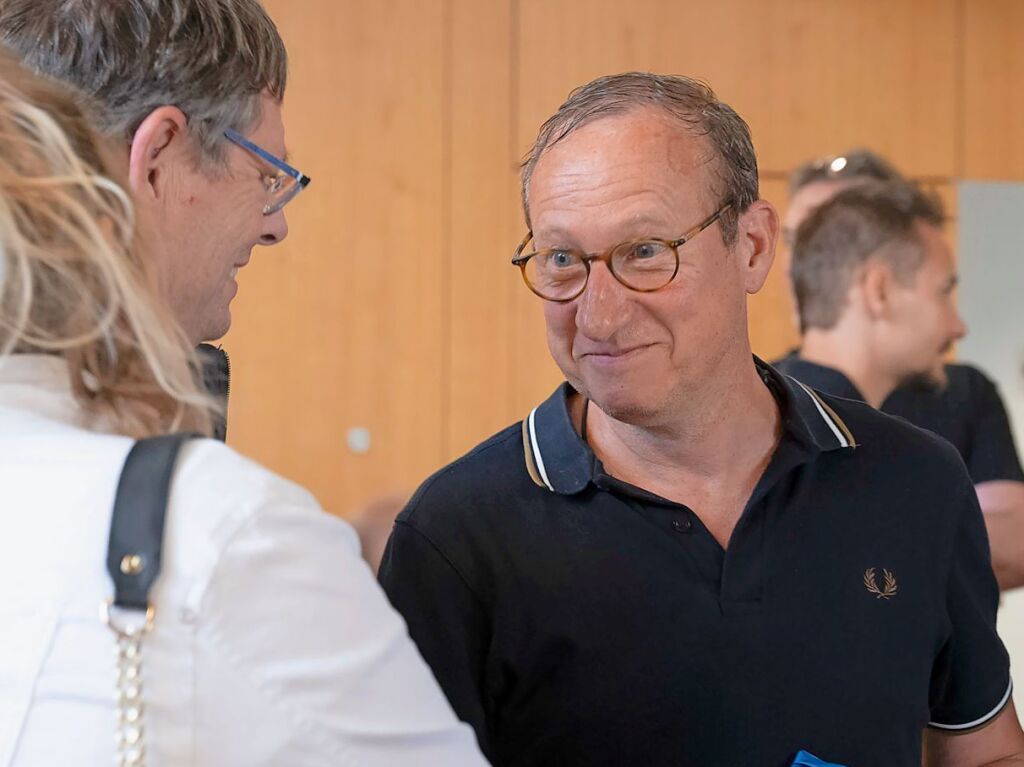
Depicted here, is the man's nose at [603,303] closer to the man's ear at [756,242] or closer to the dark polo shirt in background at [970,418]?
the man's ear at [756,242]

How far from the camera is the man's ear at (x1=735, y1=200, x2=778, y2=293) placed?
1520mm

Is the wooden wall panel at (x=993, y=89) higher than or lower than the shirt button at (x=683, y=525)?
higher

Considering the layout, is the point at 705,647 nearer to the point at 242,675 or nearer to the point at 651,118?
the point at 651,118

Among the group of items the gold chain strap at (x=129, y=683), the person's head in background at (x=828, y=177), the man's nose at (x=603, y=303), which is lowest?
the gold chain strap at (x=129, y=683)

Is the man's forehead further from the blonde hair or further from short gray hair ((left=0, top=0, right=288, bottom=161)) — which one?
the blonde hair

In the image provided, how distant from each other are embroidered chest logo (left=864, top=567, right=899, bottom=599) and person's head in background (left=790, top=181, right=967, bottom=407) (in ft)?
3.66

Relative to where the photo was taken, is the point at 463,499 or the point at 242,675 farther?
the point at 463,499

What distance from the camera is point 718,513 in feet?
4.80

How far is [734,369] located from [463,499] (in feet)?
1.19

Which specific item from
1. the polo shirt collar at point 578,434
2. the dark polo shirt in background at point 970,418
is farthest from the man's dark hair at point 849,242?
the polo shirt collar at point 578,434

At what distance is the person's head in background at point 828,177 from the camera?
2940 mm

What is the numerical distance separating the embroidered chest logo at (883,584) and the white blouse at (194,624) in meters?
0.80

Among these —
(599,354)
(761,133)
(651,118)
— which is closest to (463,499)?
(599,354)

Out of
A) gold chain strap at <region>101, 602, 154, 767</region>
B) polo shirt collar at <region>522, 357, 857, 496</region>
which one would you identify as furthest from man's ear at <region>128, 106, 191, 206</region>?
polo shirt collar at <region>522, 357, 857, 496</region>
